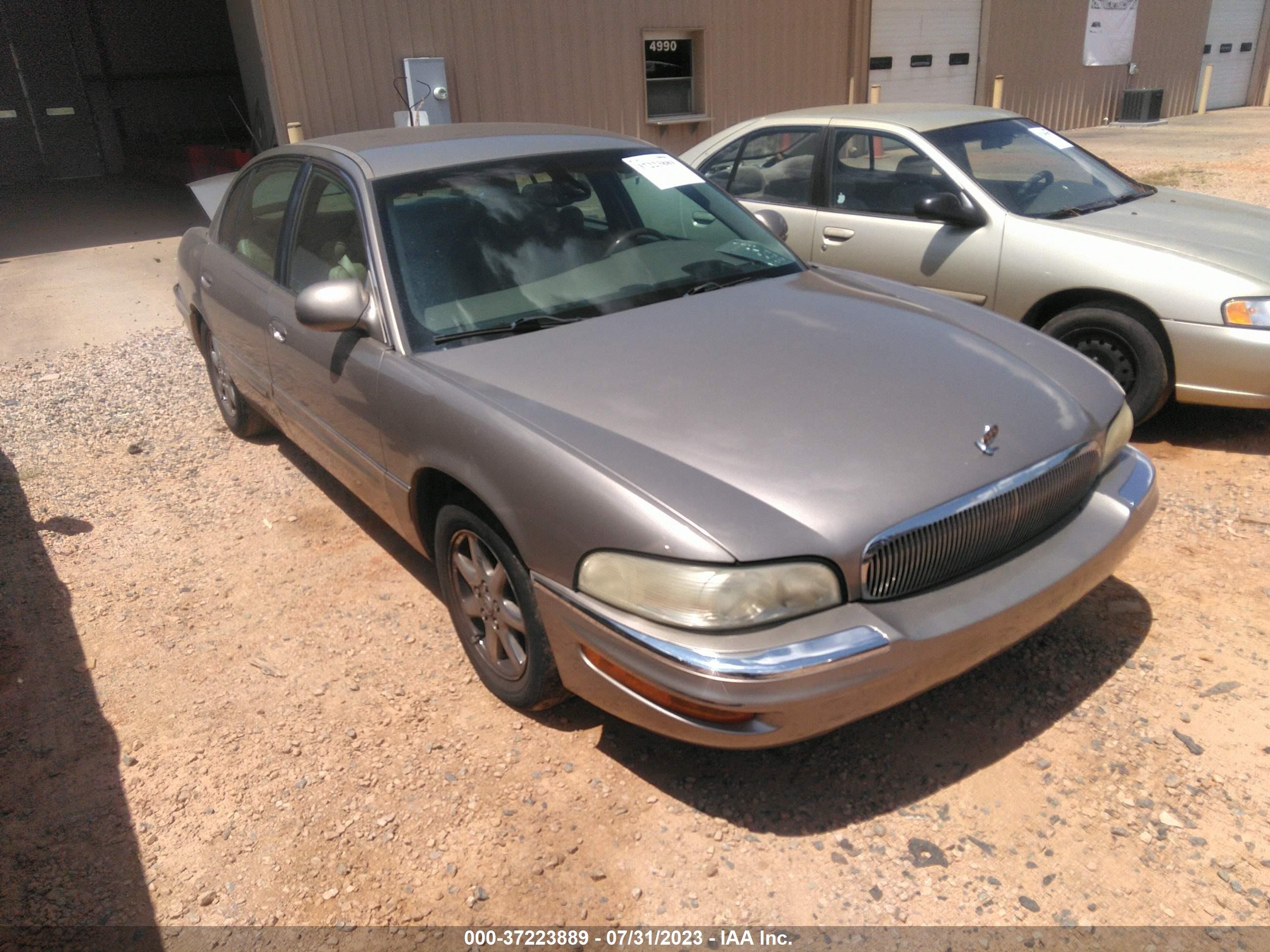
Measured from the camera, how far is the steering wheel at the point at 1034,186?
5.08 m

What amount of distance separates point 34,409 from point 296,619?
11.6 ft

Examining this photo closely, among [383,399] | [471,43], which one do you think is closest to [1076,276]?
[383,399]

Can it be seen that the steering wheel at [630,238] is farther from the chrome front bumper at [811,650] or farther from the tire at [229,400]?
the tire at [229,400]

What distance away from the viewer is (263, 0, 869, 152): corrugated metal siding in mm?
9672

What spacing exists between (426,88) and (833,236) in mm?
6357

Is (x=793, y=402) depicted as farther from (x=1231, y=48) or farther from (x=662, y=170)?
(x=1231, y=48)

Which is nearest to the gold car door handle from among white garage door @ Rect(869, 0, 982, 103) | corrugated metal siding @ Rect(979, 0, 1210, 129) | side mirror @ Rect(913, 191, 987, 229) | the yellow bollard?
side mirror @ Rect(913, 191, 987, 229)

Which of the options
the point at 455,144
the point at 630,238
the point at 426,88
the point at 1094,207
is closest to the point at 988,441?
the point at 630,238

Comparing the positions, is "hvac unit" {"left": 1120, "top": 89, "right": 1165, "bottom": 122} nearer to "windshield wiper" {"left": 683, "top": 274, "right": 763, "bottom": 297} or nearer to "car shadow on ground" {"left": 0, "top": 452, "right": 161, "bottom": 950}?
"windshield wiper" {"left": 683, "top": 274, "right": 763, "bottom": 297}

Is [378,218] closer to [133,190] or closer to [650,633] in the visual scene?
[650,633]

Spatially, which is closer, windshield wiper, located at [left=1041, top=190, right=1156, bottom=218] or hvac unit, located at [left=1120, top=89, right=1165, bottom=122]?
windshield wiper, located at [left=1041, top=190, right=1156, bottom=218]

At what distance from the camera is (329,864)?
8.20 feet

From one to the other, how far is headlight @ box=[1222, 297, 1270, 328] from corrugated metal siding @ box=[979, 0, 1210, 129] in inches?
558

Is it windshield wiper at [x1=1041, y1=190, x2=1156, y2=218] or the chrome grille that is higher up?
windshield wiper at [x1=1041, y1=190, x2=1156, y2=218]
